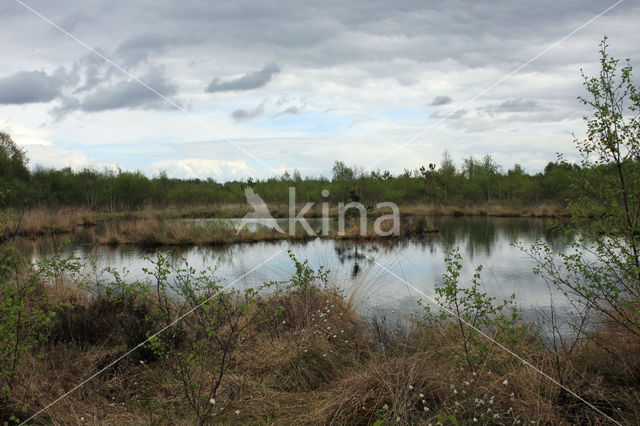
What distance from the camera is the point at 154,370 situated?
5.06 m

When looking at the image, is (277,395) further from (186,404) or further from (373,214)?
(373,214)

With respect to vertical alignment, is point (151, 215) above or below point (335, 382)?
above

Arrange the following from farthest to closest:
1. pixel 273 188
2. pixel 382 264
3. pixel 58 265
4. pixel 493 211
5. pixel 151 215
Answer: pixel 273 188 < pixel 493 211 < pixel 151 215 < pixel 382 264 < pixel 58 265

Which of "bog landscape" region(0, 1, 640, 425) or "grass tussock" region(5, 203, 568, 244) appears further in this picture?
"grass tussock" region(5, 203, 568, 244)

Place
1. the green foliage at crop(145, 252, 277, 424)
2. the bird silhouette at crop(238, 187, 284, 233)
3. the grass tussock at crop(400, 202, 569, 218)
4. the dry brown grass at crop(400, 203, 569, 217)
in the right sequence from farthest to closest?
the bird silhouette at crop(238, 187, 284, 233)
the dry brown grass at crop(400, 203, 569, 217)
the grass tussock at crop(400, 202, 569, 218)
the green foliage at crop(145, 252, 277, 424)

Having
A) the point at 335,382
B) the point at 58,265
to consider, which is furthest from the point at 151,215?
the point at 335,382

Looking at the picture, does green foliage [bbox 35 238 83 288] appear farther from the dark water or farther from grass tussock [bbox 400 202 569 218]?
grass tussock [bbox 400 202 569 218]

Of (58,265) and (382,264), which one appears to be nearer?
(58,265)

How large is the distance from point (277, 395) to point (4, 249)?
2.98 metres

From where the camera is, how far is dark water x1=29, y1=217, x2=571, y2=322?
8.80 m

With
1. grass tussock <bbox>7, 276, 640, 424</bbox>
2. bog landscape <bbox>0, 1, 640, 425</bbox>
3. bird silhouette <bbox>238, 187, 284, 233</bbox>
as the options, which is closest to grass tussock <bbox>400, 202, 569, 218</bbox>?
bird silhouette <bbox>238, 187, 284, 233</bbox>

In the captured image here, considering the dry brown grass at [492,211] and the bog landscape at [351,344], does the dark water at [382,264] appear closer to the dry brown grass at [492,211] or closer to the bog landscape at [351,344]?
the bog landscape at [351,344]

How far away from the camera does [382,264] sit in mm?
13305

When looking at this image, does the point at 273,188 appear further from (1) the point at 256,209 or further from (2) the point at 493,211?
(2) the point at 493,211
